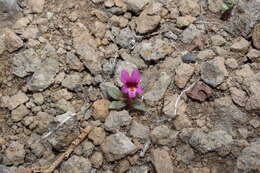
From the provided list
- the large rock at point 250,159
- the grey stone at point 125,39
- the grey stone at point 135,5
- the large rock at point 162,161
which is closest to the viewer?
the large rock at point 250,159

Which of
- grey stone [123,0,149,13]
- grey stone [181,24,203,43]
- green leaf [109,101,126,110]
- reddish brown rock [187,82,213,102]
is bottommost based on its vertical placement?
green leaf [109,101,126,110]

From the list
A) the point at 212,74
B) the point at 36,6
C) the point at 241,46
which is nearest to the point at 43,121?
the point at 36,6

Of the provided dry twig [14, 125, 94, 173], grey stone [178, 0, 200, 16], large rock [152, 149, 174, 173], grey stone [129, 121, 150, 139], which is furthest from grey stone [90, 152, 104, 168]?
grey stone [178, 0, 200, 16]

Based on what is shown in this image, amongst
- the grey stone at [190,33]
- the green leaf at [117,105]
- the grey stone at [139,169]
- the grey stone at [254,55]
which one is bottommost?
the grey stone at [139,169]

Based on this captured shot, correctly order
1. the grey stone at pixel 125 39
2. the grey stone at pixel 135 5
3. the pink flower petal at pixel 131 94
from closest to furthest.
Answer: the pink flower petal at pixel 131 94 → the grey stone at pixel 125 39 → the grey stone at pixel 135 5

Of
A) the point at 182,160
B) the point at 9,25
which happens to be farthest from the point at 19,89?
the point at 182,160

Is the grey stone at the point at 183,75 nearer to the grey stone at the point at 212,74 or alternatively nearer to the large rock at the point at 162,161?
the grey stone at the point at 212,74

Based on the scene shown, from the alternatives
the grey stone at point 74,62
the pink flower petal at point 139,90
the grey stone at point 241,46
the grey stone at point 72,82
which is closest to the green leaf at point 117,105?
the pink flower petal at point 139,90

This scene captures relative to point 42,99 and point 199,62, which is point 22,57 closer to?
point 42,99

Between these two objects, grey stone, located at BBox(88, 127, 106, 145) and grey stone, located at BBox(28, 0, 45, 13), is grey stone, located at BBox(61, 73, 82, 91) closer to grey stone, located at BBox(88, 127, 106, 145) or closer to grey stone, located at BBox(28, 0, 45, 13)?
grey stone, located at BBox(88, 127, 106, 145)
